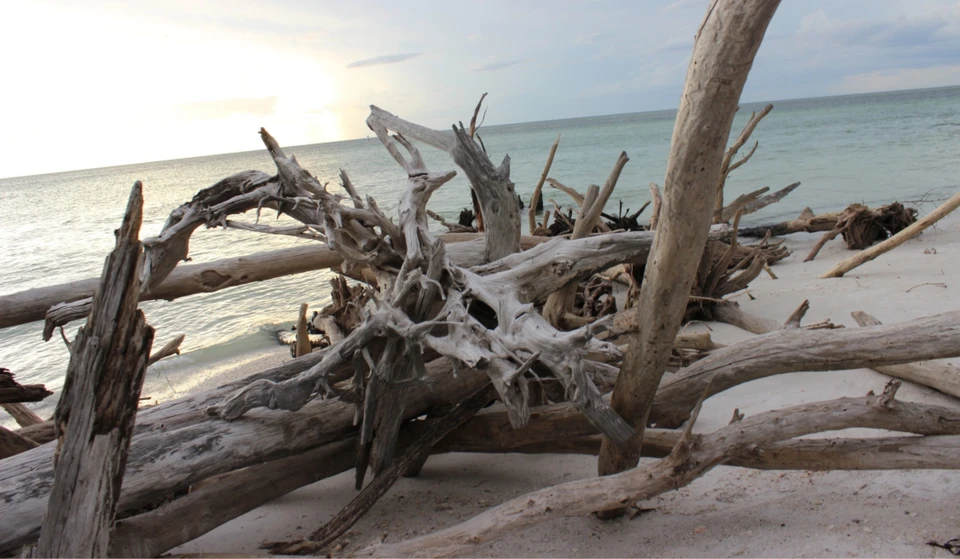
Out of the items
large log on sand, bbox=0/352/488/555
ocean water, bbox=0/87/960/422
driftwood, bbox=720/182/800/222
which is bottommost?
ocean water, bbox=0/87/960/422

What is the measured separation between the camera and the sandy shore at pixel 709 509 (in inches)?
82.8

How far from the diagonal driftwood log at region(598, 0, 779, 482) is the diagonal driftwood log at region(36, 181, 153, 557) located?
157 centimetres

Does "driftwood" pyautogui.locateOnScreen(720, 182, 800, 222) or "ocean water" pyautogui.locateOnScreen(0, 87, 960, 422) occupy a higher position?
"driftwood" pyautogui.locateOnScreen(720, 182, 800, 222)

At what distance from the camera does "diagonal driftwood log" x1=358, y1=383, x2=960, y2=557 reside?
82.4 inches

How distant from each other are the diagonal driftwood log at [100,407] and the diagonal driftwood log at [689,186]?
1.57 metres

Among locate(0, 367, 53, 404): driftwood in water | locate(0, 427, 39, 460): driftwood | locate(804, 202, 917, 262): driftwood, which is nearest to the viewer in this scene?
locate(0, 427, 39, 460): driftwood

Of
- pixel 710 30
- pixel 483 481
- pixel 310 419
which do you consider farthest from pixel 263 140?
pixel 710 30

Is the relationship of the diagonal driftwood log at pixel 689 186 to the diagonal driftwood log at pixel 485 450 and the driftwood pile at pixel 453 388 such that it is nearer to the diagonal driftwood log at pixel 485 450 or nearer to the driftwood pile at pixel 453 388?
the driftwood pile at pixel 453 388

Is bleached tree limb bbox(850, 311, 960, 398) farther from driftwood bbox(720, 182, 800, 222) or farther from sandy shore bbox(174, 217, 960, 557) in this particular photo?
driftwood bbox(720, 182, 800, 222)

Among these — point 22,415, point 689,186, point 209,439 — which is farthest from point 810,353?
point 22,415

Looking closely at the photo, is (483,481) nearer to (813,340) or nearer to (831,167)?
(813,340)

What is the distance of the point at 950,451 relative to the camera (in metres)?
2.13

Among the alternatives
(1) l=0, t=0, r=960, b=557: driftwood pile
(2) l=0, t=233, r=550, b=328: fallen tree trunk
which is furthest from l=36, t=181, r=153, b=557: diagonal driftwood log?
(2) l=0, t=233, r=550, b=328: fallen tree trunk

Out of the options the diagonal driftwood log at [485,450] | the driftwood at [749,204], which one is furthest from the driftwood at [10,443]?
the driftwood at [749,204]
